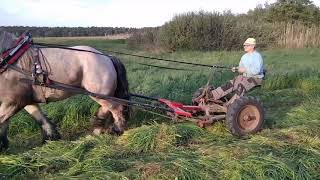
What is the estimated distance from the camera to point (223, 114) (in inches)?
287

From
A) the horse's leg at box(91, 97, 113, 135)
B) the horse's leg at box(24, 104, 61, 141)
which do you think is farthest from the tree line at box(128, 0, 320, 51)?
the horse's leg at box(24, 104, 61, 141)

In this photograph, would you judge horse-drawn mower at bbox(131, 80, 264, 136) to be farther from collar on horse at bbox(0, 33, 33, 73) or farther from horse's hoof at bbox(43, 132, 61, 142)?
collar on horse at bbox(0, 33, 33, 73)

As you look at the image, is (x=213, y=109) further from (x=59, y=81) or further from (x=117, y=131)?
(x=59, y=81)

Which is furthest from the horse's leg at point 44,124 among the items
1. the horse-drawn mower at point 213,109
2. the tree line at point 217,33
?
the tree line at point 217,33

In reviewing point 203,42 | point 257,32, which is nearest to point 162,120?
point 203,42

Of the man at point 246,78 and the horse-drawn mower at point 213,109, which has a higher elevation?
the man at point 246,78

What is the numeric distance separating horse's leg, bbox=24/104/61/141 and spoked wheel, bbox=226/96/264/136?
2624mm

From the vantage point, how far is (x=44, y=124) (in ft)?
23.4

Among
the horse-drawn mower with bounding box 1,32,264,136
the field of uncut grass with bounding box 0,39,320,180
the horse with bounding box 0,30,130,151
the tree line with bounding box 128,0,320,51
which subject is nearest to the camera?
the field of uncut grass with bounding box 0,39,320,180

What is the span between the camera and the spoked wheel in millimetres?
6910

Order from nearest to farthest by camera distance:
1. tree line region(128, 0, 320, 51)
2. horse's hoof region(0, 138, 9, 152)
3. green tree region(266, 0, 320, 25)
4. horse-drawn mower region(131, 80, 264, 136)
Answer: horse's hoof region(0, 138, 9, 152)
horse-drawn mower region(131, 80, 264, 136)
tree line region(128, 0, 320, 51)
green tree region(266, 0, 320, 25)

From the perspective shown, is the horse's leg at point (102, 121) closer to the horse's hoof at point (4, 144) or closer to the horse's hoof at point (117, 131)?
the horse's hoof at point (117, 131)

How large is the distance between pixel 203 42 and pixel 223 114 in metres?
21.1

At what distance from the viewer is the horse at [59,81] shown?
645cm
